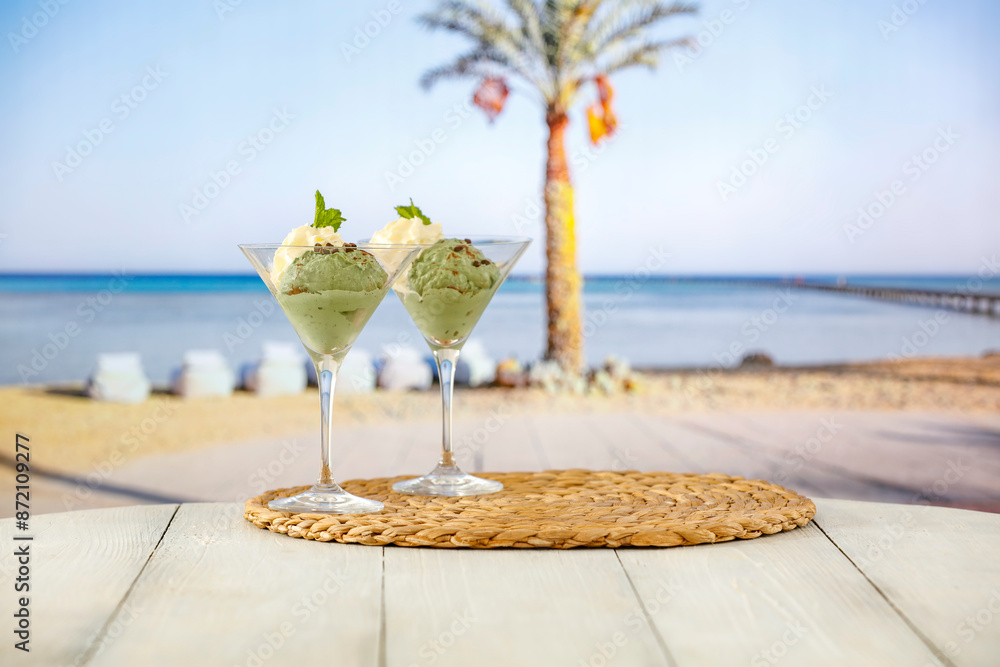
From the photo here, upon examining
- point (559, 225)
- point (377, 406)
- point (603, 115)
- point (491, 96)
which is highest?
point (491, 96)

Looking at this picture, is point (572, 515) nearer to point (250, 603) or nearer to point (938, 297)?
point (250, 603)

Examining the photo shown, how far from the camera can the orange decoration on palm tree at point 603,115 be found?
28.3 ft

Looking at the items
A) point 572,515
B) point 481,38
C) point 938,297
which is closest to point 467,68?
point 481,38

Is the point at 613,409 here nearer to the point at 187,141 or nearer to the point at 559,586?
the point at 559,586

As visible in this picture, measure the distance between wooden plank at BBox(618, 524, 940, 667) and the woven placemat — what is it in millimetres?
47

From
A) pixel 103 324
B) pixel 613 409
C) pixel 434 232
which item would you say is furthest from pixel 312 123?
pixel 434 232

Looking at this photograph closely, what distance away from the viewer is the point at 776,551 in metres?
1.32

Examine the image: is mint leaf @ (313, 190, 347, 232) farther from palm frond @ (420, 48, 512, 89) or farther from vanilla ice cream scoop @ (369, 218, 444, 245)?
palm frond @ (420, 48, 512, 89)

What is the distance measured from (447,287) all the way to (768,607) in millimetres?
1002

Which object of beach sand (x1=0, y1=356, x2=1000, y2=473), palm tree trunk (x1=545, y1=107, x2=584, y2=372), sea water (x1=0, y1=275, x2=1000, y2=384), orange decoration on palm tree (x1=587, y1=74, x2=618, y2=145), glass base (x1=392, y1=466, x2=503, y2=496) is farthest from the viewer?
sea water (x1=0, y1=275, x2=1000, y2=384)

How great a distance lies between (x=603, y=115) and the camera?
28.5 feet

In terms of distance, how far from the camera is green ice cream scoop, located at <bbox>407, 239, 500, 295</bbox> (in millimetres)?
1882

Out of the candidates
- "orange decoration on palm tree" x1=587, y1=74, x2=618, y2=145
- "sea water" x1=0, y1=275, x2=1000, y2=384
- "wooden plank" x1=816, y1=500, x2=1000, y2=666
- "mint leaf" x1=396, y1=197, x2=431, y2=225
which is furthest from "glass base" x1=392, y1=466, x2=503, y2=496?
"sea water" x1=0, y1=275, x2=1000, y2=384

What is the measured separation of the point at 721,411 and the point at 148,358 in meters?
8.60
